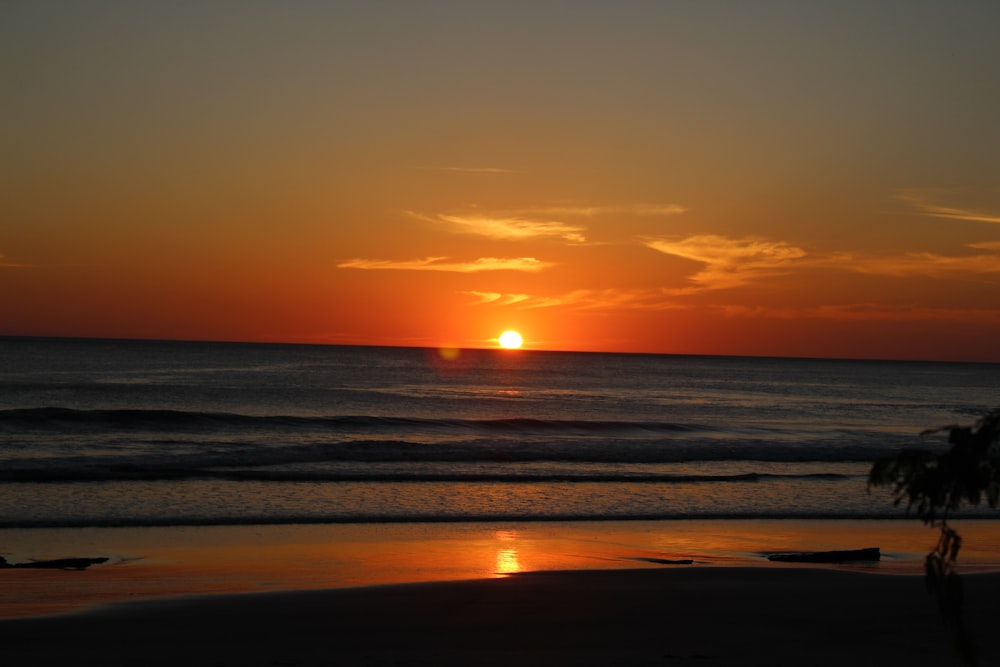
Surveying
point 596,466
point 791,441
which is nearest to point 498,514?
point 596,466

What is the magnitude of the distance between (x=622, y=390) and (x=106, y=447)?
64708mm

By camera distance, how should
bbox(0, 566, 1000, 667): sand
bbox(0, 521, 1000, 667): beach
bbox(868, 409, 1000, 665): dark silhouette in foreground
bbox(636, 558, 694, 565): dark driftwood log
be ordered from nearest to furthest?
1. bbox(868, 409, 1000, 665): dark silhouette in foreground
2. bbox(0, 566, 1000, 667): sand
3. bbox(0, 521, 1000, 667): beach
4. bbox(636, 558, 694, 565): dark driftwood log

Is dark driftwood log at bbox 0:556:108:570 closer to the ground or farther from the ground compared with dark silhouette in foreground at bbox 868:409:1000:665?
closer to the ground

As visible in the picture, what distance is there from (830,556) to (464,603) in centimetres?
721

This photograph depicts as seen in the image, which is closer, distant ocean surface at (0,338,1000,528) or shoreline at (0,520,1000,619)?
shoreline at (0,520,1000,619)

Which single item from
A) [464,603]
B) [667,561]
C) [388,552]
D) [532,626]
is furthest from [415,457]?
[532,626]

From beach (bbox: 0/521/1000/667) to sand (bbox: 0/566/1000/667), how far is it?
0.03 m

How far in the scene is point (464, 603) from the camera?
39.2ft

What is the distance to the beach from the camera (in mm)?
9938

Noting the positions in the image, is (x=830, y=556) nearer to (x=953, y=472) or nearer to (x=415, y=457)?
(x=953, y=472)

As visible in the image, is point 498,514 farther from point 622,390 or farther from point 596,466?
point 622,390

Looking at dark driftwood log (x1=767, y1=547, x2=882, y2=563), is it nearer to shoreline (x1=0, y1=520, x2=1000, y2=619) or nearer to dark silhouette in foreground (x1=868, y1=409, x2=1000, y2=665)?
shoreline (x1=0, y1=520, x2=1000, y2=619)

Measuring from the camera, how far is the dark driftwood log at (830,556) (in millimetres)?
15848

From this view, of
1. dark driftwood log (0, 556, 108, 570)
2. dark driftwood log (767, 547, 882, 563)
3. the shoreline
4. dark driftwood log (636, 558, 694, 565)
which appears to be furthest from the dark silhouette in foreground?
dark driftwood log (0, 556, 108, 570)
